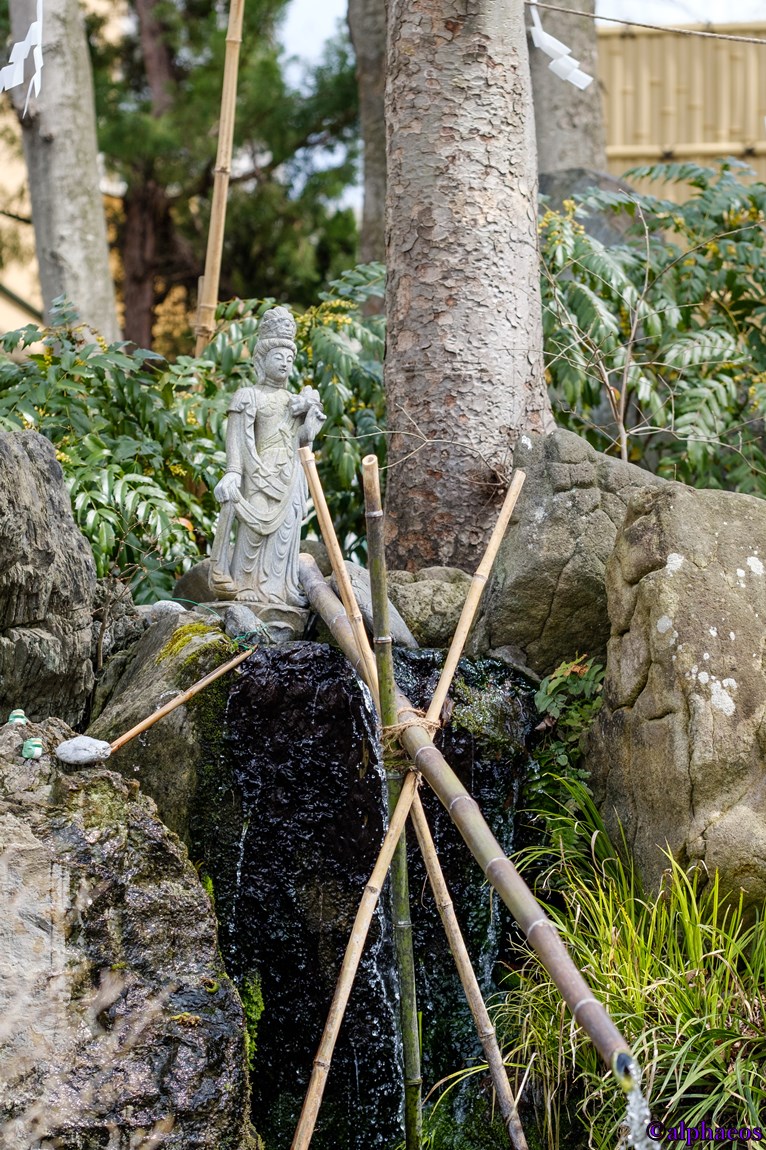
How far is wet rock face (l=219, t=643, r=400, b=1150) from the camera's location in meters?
4.29

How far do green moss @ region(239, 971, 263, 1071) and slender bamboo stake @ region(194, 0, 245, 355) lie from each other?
4090mm

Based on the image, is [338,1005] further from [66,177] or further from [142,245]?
[142,245]

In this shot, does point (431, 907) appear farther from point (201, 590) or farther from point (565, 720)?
point (201, 590)

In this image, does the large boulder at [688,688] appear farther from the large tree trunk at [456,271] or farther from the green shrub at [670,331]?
the green shrub at [670,331]

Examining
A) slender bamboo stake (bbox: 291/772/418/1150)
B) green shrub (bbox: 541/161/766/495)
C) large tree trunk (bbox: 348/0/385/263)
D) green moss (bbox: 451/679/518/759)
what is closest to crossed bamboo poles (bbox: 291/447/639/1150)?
slender bamboo stake (bbox: 291/772/418/1150)

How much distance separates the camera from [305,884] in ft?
14.5

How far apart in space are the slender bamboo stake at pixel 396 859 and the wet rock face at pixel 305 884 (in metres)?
0.45

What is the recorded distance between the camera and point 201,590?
5641mm

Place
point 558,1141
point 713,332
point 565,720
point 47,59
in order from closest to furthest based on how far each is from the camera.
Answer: point 558,1141, point 565,720, point 713,332, point 47,59

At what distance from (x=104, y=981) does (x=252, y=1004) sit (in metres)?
0.98

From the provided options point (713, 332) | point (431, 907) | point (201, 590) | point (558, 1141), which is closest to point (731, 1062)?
point (558, 1141)

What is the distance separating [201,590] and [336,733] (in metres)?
1.36

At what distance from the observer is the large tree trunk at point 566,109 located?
1005cm

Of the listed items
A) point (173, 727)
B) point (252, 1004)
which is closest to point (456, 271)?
point (173, 727)
